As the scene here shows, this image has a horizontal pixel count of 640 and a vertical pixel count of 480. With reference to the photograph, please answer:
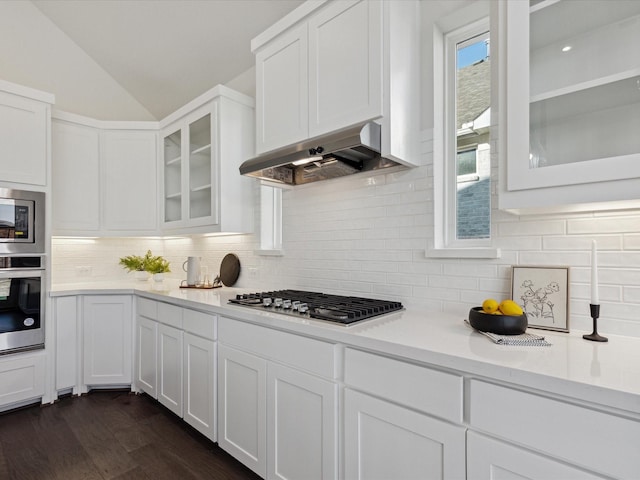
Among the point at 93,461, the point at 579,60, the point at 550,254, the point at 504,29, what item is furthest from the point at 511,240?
the point at 93,461

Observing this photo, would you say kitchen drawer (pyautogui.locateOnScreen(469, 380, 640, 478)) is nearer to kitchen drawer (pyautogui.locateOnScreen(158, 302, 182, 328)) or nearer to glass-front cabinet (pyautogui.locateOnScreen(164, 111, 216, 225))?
kitchen drawer (pyautogui.locateOnScreen(158, 302, 182, 328))

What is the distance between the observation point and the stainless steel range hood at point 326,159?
1599 mm

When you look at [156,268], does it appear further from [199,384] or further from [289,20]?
[289,20]

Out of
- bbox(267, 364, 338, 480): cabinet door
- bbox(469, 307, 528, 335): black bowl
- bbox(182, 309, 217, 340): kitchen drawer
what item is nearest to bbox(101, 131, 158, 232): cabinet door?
bbox(182, 309, 217, 340): kitchen drawer

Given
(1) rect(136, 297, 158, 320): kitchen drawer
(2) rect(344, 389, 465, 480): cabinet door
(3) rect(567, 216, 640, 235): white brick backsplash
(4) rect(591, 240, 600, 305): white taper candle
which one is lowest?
(2) rect(344, 389, 465, 480): cabinet door

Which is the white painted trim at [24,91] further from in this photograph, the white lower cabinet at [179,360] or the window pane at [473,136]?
the window pane at [473,136]

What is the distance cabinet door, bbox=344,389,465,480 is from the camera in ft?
3.50

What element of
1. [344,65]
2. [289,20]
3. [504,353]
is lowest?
[504,353]

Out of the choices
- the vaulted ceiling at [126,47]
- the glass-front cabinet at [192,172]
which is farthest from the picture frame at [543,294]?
the vaulted ceiling at [126,47]

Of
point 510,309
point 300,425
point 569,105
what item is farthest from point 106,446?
point 569,105

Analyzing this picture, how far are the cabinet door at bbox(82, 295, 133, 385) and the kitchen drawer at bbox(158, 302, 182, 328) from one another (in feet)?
1.98

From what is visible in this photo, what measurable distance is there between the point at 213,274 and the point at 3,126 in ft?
6.23

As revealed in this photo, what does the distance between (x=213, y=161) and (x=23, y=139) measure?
1436 millimetres

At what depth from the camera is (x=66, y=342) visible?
2.84 metres
